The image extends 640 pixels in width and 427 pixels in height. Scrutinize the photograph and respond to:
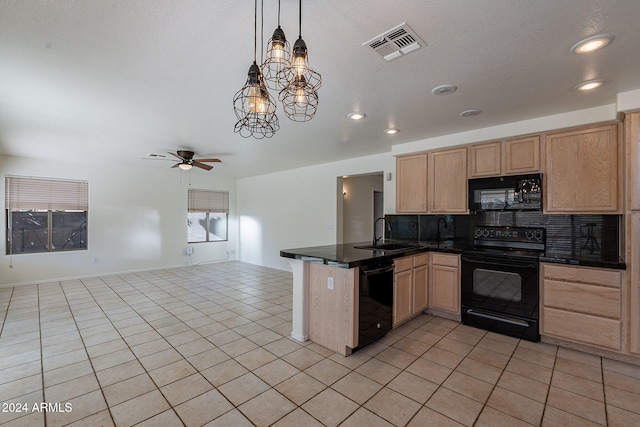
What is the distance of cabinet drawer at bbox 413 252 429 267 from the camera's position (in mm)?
3432

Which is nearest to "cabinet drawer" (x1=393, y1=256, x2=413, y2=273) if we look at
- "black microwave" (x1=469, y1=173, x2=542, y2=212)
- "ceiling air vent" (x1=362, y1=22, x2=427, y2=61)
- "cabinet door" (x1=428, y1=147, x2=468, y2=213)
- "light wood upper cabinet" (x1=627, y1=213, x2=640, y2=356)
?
"cabinet door" (x1=428, y1=147, x2=468, y2=213)

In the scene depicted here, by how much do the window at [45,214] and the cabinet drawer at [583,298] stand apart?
26.1 ft

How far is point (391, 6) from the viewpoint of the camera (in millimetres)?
1518

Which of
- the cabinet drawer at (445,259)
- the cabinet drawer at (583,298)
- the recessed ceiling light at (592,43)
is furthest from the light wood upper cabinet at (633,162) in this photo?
the cabinet drawer at (445,259)

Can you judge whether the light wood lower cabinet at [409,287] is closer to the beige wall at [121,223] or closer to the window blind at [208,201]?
the beige wall at [121,223]

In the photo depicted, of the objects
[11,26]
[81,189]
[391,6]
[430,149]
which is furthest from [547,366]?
[81,189]

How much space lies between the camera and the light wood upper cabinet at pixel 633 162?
250cm

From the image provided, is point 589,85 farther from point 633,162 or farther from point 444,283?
point 444,283

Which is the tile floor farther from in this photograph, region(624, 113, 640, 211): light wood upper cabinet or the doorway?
the doorway

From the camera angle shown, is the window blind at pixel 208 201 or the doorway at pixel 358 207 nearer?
the doorway at pixel 358 207

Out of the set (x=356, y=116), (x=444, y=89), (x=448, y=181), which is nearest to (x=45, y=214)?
(x=356, y=116)

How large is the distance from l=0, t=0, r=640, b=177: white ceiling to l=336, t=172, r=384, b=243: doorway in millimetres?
2601

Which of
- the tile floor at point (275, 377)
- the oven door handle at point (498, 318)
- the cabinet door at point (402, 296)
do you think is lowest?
the tile floor at point (275, 377)

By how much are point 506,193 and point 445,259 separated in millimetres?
1080
